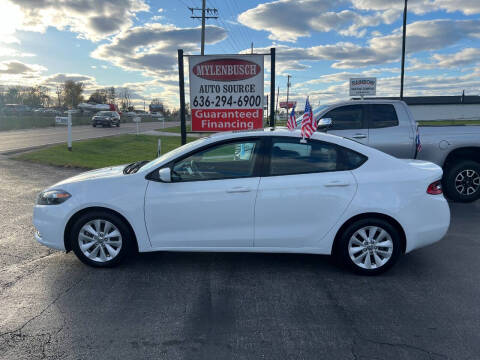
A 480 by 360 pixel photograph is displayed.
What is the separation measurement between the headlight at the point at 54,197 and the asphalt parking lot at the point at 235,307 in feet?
2.53

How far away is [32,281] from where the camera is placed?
13.6 feet

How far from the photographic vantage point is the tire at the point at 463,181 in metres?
7.77

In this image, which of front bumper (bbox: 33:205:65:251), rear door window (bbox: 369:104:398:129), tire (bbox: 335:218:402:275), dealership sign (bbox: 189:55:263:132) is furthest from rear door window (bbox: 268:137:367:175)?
dealership sign (bbox: 189:55:263:132)

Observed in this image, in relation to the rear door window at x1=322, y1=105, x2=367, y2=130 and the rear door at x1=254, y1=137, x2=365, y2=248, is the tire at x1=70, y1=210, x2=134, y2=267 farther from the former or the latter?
the rear door window at x1=322, y1=105, x2=367, y2=130

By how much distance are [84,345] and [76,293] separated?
996 mm

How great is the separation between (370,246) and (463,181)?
15.8 feet

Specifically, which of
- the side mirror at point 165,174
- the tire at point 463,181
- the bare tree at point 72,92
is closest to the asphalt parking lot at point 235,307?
the side mirror at point 165,174

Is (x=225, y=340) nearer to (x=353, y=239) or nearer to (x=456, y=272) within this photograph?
(x=353, y=239)

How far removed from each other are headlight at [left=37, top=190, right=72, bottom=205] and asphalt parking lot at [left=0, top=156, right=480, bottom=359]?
0.77 m

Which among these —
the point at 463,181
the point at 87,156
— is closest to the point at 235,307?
the point at 463,181

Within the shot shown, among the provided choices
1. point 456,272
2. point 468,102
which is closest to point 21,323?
point 456,272

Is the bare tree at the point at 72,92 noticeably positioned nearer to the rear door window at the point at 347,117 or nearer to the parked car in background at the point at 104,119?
the parked car in background at the point at 104,119

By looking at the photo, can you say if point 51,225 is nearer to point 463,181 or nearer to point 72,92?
point 463,181

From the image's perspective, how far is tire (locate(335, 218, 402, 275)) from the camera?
426 cm
